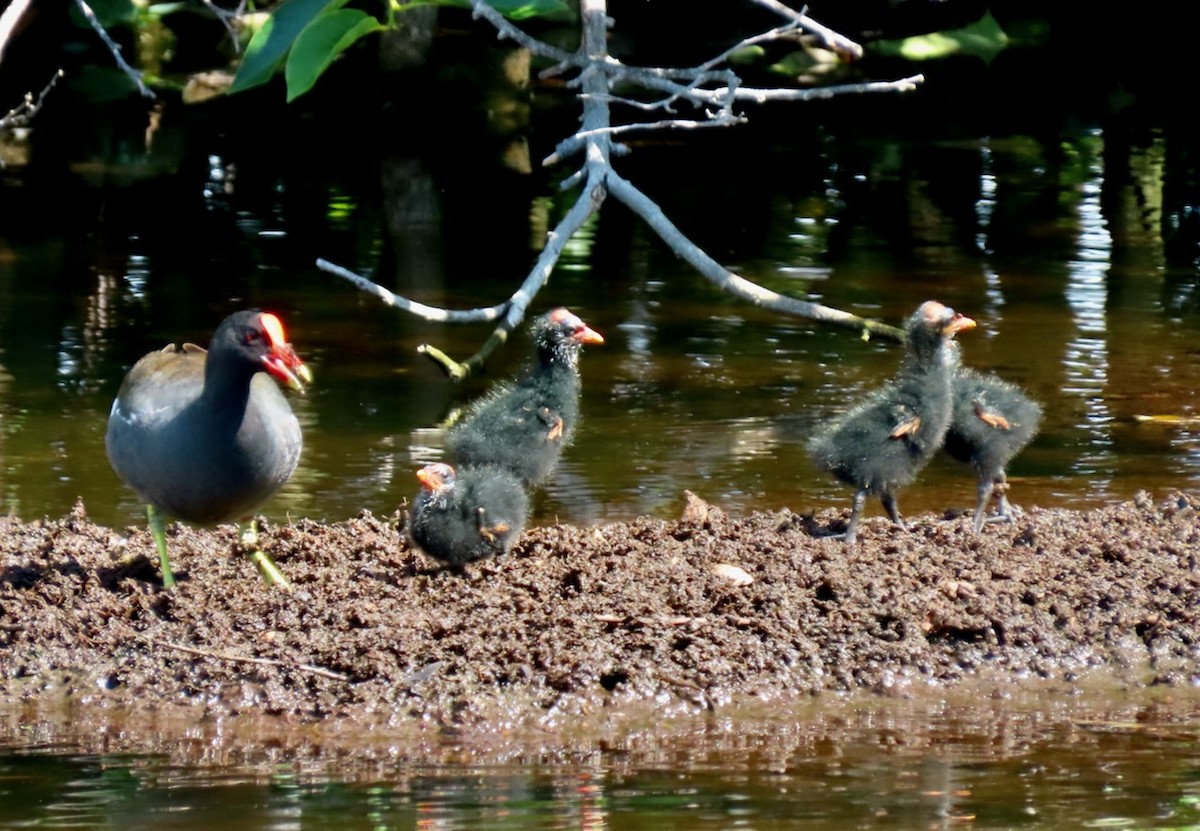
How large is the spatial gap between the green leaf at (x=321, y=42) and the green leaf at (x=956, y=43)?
54.1 ft

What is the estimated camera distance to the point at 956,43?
67.0 ft

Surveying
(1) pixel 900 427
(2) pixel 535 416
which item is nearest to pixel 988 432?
(1) pixel 900 427

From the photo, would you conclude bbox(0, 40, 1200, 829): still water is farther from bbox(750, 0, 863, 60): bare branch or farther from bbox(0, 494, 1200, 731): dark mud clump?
bbox(750, 0, 863, 60): bare branch

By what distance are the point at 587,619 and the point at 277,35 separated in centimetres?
193

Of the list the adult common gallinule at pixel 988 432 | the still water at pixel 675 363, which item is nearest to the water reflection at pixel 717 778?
the still water at pixel 675 363

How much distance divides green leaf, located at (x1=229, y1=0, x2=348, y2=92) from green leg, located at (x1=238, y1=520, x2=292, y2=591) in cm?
199

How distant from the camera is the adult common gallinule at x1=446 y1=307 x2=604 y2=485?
5.89 meters

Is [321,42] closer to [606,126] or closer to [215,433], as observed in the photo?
[606,126]

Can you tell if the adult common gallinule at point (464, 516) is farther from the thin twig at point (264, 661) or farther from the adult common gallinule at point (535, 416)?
the thin twig at point (264, 661)

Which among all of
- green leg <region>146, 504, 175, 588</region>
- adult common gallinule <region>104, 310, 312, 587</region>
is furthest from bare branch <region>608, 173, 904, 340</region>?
green leg <region>146, 504, 175, 588</region>

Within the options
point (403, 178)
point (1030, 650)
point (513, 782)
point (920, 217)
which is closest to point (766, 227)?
point (920, 217)

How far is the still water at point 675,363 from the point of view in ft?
12.8

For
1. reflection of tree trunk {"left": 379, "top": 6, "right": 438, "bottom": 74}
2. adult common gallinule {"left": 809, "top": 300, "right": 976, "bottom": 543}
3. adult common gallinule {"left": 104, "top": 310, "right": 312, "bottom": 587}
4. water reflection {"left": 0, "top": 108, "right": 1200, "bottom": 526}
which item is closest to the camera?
adult common gallinule {"left": 104, "top": 310, "right": 312, "bottom": 587}

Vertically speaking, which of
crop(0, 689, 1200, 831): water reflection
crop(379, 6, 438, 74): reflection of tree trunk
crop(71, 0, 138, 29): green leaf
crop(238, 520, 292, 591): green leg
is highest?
crop(71, 0, 138, 29): green leaf
